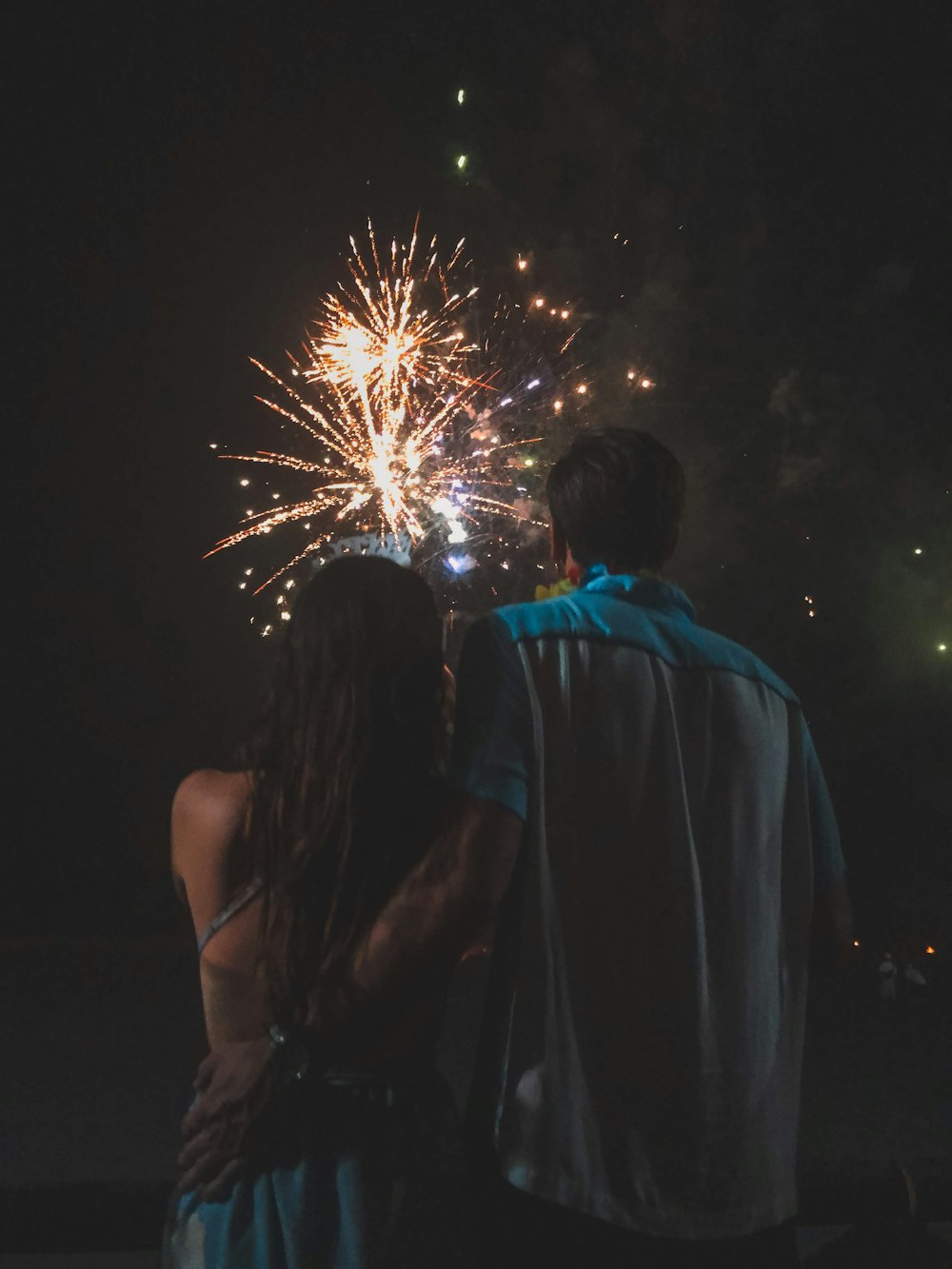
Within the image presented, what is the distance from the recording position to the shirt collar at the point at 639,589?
153 cm

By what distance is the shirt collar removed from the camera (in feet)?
5.02

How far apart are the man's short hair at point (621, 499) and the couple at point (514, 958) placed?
0.31ft

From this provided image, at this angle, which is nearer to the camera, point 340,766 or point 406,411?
point 340,766

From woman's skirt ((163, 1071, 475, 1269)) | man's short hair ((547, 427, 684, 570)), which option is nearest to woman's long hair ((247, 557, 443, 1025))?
woman's skirt ((163, 1071, 475, 1269))

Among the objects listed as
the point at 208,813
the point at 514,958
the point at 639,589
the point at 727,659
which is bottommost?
the point at 514,958

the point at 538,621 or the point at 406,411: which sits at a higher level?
the point at 406,411

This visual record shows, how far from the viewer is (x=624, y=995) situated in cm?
136

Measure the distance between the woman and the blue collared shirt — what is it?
144 millimetres

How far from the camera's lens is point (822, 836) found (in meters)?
1.65

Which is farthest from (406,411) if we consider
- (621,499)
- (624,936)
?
(624,936)

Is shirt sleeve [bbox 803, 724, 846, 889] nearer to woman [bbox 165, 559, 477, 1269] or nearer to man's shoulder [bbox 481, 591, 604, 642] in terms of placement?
man's shoulder [bbox 481, 591, 604, 642]

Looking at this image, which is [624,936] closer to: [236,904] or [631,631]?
[631,631]

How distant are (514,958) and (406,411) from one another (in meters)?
7.99

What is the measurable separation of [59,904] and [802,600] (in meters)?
10.2
